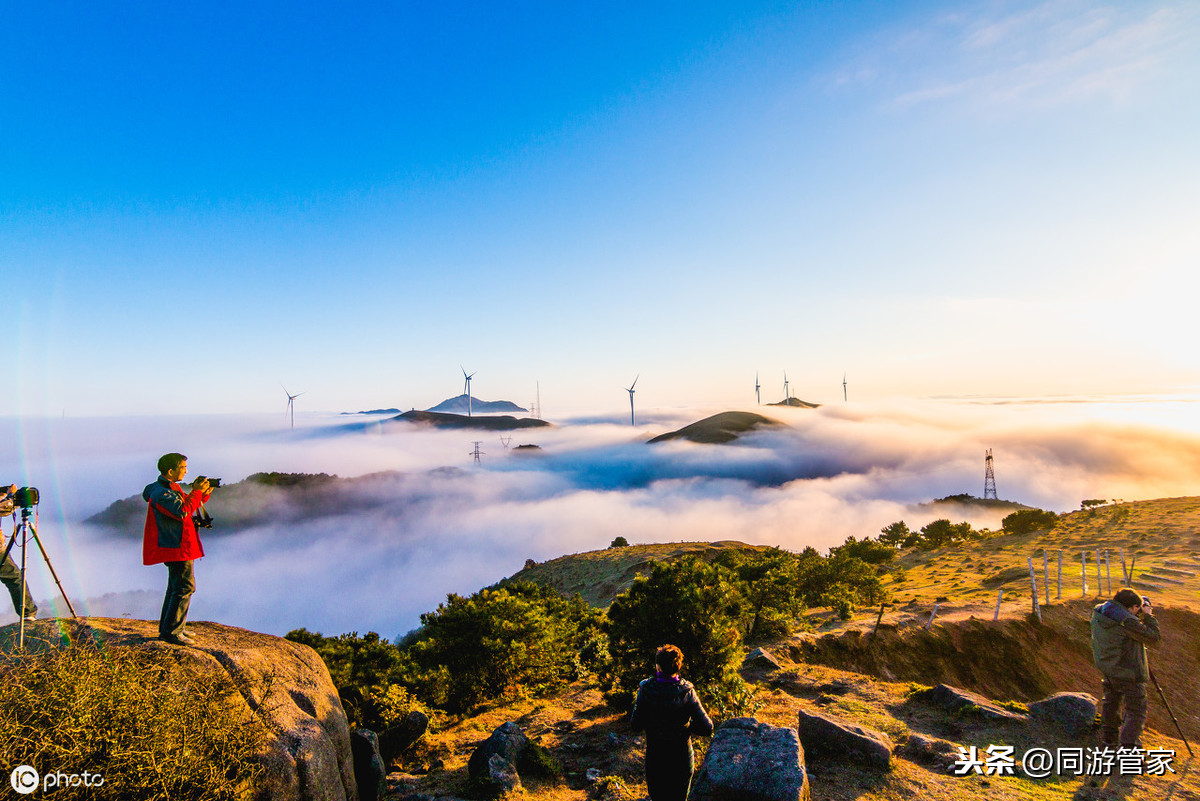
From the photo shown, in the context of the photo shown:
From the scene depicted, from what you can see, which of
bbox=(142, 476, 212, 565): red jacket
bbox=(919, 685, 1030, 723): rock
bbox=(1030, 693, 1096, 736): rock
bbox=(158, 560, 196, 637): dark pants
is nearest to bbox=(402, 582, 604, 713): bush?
bbox=(158, 560, 196, 637): dark pants

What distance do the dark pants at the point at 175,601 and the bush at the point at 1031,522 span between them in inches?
2845

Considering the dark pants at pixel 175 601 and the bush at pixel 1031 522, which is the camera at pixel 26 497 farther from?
the bush at pixel 1031 522

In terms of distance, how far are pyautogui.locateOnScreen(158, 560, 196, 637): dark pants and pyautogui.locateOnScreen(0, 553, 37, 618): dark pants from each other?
5.92 feet

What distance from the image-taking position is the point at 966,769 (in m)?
10.0

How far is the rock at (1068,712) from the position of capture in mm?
12039

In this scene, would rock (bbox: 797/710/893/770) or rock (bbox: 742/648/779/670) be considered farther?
rock (bbox: 742/648/779/670)

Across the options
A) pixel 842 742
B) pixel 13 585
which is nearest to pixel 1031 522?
pixel 842 742

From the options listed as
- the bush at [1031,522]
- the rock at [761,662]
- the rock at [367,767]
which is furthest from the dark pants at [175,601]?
the bush at [1031,522]

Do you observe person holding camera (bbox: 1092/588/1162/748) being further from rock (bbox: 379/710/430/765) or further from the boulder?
rock (bbox: 379/710/430/765)

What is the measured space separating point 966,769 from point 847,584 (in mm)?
25103

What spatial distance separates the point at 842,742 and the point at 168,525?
41.1ft

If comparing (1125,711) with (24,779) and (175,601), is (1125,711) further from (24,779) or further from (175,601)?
(175,601)

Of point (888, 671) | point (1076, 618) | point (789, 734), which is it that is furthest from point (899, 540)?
point (789, 734)

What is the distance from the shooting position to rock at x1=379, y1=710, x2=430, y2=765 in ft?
39.3
